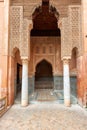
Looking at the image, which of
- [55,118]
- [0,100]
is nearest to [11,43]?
[0,100]

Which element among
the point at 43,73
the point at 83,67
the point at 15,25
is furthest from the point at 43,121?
the point at 43,73

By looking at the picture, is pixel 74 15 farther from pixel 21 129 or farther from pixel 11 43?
pixel 21 129

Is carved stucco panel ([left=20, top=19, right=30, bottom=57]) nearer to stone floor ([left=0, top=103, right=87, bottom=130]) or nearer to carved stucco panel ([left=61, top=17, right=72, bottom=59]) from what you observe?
carved stucco panel ([left=61, top=17, right=72, bottom=59])

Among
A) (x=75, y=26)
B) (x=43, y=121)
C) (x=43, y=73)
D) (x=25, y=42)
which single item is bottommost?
(x=43, y=121)

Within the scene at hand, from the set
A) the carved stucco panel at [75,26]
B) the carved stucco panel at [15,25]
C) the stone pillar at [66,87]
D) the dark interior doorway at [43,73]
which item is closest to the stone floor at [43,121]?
the stone pillar at [66,87]

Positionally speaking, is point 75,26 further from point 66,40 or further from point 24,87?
point 24,87

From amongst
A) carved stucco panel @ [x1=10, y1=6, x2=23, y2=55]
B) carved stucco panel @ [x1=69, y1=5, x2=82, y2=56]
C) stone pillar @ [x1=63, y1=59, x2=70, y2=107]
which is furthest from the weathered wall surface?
carved stucco panel @ [x1=10, y1=6, x2=23, y2=55]

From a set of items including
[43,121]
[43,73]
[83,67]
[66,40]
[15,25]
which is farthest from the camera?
[43,73]

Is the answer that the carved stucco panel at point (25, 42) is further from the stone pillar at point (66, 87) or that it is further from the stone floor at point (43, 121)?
the stone floor at point (43, 121)

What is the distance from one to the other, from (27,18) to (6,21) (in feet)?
3.68

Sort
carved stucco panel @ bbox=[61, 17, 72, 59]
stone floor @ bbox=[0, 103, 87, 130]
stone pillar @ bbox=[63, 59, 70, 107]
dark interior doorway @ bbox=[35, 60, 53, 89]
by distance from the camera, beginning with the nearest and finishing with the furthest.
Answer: stone floor @ bbox=[0, 103, 87, 130], stone pillar @ bbox=[63, 59, 70, 107], carved stucco panel @ bbox=[61, 17, 72, 59], dark interior doorway @ bbox=[35, 60, 53, 89]

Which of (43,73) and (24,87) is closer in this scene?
(24,87)

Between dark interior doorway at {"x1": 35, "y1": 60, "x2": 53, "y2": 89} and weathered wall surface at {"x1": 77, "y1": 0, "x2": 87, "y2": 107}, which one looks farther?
dark interior doorway at {"x1": 35, "y1": 60, "x2": 53, "y2": 89}

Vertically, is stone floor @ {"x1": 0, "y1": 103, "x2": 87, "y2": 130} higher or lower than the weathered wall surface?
lower
